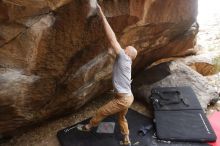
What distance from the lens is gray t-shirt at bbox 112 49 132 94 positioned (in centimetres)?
405

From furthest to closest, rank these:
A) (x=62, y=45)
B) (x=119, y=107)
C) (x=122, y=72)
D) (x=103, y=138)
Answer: (x=103, y=138) < (x=119, y=107) < (x=122, y=72) < (x=62, y=45)

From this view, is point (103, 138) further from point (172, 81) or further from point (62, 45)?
point (172, 81)

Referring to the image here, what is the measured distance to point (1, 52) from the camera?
3473mm

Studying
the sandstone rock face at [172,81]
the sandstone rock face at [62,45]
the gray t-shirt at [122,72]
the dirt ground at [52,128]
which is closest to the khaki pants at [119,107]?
the gray t-shirt at [122,72]

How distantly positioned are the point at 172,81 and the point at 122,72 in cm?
221

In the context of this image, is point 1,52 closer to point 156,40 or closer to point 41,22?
point 41,22

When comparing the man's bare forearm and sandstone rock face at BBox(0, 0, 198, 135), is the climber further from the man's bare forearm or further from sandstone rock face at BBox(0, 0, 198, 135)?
sandstone rock face at BBox(0, 0, 198, 135)

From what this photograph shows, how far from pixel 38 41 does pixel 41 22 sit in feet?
0.80

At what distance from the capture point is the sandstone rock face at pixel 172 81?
5773 mm

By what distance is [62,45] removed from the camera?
12.8ft

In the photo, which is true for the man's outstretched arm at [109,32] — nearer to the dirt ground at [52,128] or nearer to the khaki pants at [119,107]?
the khaki pants at [119,107]

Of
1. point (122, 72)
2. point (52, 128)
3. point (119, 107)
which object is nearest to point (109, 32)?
point (122, 72)

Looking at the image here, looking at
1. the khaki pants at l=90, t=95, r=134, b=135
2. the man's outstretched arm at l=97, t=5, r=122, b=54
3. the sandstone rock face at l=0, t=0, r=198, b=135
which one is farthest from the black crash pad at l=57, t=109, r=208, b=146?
the man's outstretched arm at l=97, t=5, r=122, b=54

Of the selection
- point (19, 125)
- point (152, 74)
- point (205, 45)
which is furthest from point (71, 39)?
point (205, 45)
